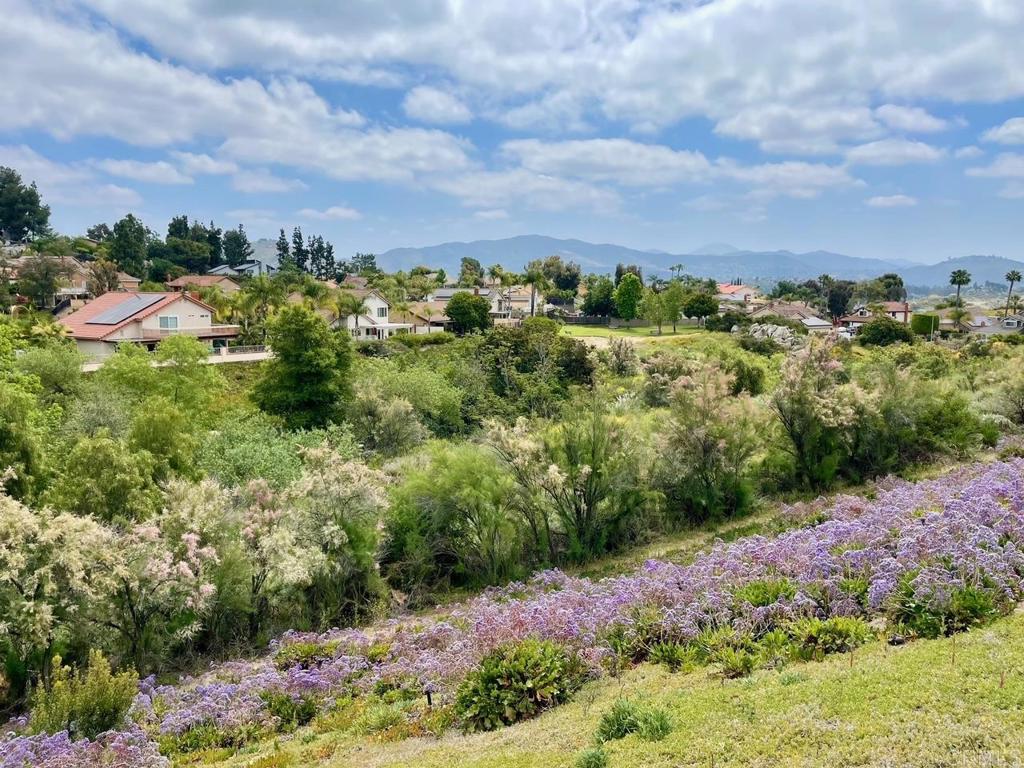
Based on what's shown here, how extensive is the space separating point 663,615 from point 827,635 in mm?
2554

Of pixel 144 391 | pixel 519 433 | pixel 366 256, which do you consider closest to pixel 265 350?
pixel 144 391

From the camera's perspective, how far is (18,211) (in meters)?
114

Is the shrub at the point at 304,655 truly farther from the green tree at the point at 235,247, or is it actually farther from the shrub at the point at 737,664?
the green tree at the point at 235,247

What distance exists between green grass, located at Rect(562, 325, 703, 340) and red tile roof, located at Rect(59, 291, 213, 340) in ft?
Answer: 136

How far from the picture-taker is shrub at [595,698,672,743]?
7.91 metres

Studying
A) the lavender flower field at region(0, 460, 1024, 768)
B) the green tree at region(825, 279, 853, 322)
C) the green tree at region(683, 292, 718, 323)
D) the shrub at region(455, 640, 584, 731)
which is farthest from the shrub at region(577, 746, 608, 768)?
the green tree at region(825, 279, 853, 322)

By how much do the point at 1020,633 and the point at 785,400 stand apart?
1718 cm

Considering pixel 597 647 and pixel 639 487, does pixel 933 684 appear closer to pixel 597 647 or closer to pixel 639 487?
pixel 597 647

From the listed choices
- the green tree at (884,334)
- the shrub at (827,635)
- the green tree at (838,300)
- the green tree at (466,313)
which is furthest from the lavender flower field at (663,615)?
the green tree at (838,300)

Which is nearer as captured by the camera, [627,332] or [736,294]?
[627,332]

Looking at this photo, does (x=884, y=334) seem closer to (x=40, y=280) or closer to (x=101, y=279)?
(x=101, y=279)

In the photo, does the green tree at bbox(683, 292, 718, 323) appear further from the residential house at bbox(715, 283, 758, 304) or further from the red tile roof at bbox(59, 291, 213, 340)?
the red tile roof at bbox(59, 291, 213, 340)

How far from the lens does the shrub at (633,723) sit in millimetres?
7910

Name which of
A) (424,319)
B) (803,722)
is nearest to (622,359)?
(424,319)
